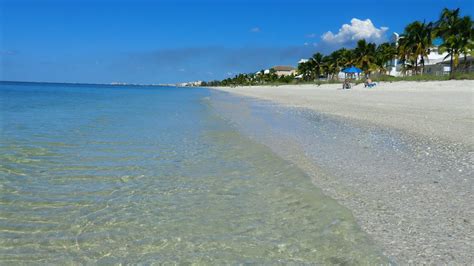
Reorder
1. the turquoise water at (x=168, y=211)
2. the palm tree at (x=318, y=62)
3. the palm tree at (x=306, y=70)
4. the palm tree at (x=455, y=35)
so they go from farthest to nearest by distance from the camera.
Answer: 1. the palm tree at (x=306, y=70)
2. the palm tree at (x=318, y=62)
3. the palm tree at (x=455, y=35)
4. the turquoise water at (x=168, y=211)

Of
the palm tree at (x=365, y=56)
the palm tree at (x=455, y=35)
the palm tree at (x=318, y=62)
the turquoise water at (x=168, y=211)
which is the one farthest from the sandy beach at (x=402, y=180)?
the palm tree at (x=318, y=62)

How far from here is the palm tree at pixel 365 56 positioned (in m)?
58.7

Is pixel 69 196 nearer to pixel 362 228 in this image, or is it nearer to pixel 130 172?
pixel 130 172

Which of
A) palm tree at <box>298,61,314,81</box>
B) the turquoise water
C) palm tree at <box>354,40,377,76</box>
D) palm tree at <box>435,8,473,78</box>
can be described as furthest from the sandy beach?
palm tree at <box>298,61,314,81</box>

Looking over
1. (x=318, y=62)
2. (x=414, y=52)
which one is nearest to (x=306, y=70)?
(x=318, y=62)

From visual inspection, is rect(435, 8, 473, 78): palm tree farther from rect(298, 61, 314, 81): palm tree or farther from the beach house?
rect(298, 61, 314, 81): palm tree

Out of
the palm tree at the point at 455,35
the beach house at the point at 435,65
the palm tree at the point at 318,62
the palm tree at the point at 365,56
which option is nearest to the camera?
the palm tree at the point at 455,35

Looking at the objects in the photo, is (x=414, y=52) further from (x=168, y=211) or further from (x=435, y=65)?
(x=168, y=211)

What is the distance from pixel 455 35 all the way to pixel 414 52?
8.48 m

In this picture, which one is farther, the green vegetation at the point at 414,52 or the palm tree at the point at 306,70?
the palm tree at the point at 306,70

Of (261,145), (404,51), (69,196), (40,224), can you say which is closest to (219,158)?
(261,145)

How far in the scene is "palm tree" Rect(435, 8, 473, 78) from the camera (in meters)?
38.2

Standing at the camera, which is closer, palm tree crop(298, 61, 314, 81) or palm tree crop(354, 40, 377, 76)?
palm tree crop(354, 40, 377, 76)

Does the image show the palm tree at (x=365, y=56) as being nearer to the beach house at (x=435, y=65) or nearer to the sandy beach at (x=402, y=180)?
the beach house at (x=435, y=65)
